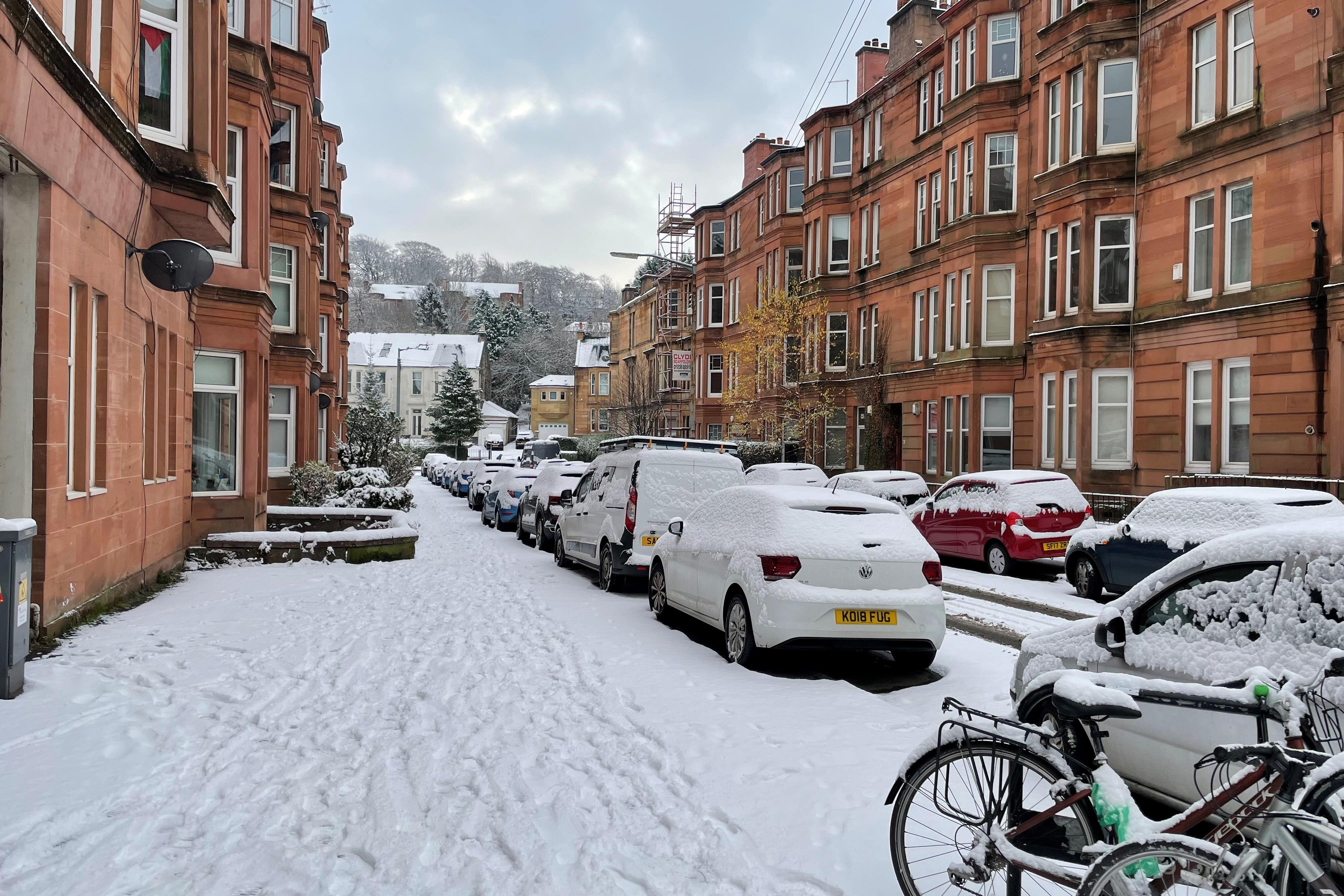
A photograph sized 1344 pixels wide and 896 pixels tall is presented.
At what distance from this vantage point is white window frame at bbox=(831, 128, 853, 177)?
3641 cm

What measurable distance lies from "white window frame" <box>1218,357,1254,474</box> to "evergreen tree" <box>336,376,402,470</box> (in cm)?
1886

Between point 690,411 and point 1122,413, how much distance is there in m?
31.4

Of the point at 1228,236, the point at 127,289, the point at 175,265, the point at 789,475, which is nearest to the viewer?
the point at 127,289

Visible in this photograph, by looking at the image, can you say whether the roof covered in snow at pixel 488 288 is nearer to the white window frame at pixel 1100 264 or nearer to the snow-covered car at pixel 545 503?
the snow-covered car at pixel 545 503

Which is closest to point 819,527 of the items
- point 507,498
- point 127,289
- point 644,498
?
point 644,498

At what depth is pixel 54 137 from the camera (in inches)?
315

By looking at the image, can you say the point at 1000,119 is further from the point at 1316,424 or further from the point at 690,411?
the point at 690,411

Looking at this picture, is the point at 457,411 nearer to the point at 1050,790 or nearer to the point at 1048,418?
the point at 1048,418

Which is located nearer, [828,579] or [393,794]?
[393,794]

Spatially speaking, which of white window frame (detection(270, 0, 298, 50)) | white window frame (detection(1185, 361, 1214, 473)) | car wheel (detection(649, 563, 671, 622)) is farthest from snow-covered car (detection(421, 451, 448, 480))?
car wheel (detection(649, 563, 671, 622))

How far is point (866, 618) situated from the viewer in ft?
26.6

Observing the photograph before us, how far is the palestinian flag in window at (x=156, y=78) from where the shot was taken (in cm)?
1171

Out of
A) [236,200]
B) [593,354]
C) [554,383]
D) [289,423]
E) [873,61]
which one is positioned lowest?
[289,423]

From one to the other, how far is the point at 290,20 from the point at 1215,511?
79.5 ft
